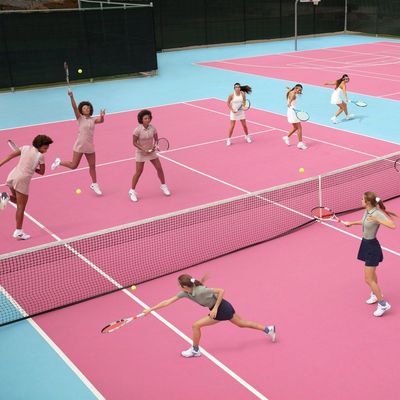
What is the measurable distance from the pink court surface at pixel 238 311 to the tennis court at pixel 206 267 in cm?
2

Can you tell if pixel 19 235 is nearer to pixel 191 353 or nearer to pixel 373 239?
pixel 191 353

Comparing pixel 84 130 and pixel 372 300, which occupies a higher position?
pixel 84 130

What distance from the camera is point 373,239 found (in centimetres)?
707

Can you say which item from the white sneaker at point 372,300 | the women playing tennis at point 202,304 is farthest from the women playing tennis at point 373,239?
the women playing tennis at point 202,304

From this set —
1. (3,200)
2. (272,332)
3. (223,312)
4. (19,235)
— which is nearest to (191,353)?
(223,312)

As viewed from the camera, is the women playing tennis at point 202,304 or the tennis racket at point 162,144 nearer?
the women playing tennis at point 202,304

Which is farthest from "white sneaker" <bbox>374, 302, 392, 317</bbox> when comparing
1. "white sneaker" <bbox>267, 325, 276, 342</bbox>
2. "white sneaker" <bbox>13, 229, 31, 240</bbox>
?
"white sneaker" <bbox>13, 229, 31, 240</bbox>

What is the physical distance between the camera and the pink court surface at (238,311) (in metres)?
6.13

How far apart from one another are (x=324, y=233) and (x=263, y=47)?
2379 cm

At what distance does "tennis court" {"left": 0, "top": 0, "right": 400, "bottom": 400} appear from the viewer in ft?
20.6

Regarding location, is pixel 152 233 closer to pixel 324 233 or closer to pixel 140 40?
pixel 324 233

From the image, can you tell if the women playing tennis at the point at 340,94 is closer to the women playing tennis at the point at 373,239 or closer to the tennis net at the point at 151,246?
the tennis net at the point at 151,246

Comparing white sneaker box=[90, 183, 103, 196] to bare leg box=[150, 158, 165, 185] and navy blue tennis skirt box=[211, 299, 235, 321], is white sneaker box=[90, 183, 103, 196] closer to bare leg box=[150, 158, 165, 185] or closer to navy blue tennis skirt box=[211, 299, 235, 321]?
bare leg box=[150, 158, 165, 185]

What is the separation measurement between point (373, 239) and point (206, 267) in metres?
2.48
